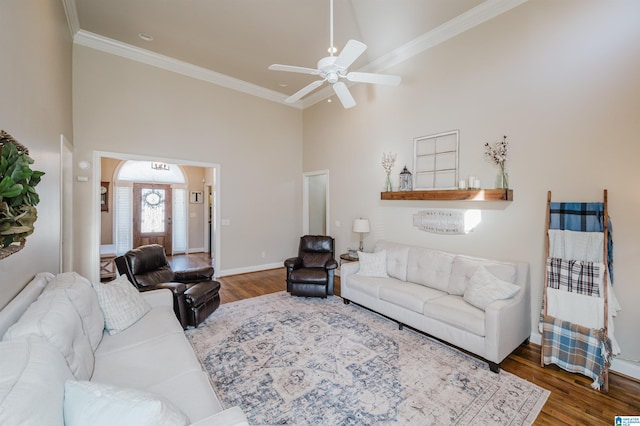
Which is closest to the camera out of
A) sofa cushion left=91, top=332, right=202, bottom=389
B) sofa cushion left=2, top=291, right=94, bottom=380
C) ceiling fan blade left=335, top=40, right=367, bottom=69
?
sofa cushion left=2, top=291, right=94, bottom=380

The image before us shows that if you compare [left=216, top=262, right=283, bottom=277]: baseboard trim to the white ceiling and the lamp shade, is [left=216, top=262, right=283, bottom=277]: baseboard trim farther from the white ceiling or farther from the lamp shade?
the white ceiling

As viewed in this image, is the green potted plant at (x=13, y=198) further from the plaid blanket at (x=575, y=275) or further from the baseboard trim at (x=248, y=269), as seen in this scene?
the baseboard trim at (x=248, y=269)

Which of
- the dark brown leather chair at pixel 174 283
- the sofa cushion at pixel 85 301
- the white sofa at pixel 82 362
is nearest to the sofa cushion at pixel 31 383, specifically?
the white sofa at pixel 82 362

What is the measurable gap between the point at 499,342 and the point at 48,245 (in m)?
4.23

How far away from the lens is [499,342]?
251 cm

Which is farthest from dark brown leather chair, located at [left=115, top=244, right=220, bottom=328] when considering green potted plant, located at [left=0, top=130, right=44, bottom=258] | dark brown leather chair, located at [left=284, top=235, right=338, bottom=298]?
green potted plant, located at [left=0, top=130, right=44, bottom=258]

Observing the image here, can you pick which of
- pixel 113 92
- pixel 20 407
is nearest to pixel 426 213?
pixel 20 407

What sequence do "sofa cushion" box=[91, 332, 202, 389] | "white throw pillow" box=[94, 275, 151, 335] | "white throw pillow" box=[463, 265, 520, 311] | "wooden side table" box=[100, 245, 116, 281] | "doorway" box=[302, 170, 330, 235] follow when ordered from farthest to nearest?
"doorway" box=[302, 170, 330, 235] → "wooden side table" box=[100, 245, 116, 281] → "white throw pillow" box=[463, 265, 520, 311] → "white throw pillow" box=[94, 275, 151, 335] → "sofa cushion" box=[91, 332, 202, 389]

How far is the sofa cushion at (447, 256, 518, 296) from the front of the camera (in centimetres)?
294

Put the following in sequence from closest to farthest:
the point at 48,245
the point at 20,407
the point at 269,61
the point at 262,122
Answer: the point at 20,407, the point at 48,245, the point at 269,61, the point at 262,122

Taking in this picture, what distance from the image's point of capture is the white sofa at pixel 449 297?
102 inches

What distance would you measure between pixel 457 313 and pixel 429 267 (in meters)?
0.87

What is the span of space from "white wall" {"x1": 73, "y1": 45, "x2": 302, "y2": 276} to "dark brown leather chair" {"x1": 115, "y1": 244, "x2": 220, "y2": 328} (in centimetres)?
159

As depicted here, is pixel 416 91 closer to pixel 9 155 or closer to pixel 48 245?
pixel 9 155
